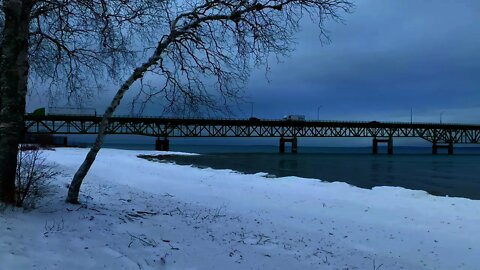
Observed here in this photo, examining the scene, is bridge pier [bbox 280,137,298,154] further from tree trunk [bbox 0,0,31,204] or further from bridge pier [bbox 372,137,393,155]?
tree trunk [bbox 0,0,31,204]

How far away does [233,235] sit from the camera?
31.4ft

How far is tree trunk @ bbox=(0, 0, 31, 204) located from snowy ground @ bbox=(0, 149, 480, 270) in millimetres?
788

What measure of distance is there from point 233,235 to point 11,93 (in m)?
5.30

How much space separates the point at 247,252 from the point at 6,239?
13.5 feet

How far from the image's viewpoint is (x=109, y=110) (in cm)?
984

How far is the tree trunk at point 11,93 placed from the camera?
8.06 meters

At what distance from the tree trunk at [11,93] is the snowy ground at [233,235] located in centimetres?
79

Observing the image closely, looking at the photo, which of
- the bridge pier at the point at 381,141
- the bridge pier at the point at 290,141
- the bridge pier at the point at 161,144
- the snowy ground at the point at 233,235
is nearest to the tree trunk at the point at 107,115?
the snowy ground at the point at 233,235

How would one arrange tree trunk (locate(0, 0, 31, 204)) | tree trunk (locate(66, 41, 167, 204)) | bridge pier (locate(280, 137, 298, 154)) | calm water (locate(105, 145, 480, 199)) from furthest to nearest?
bridge pier (locate(280, 137, 298, 154))
calm water (locate(105, 145, 480, 199))
tree trunk (locate(66, 41, 167, 204))
tree trunk (locate(0, 0, 31, 204))

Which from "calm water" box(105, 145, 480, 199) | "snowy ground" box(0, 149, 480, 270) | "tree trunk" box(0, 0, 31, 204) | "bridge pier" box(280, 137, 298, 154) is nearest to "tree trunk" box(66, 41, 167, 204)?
"snowy ground" box(0, 149, 480, 270)

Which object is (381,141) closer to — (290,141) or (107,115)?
(290,141)

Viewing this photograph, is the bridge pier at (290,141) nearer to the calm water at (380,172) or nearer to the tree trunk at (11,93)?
the calm water at (380,172)

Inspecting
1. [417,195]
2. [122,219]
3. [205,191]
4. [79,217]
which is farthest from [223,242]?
[417,195]

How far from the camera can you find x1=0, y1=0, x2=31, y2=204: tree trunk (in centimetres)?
806
